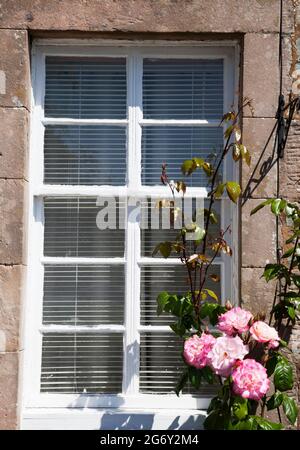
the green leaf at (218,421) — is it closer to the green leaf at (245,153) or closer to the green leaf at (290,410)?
the green leaf at (290,410)

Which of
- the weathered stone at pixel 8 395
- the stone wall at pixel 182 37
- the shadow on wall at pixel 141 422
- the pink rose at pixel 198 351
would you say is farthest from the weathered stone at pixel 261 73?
the weathered stone at pixel 8 395

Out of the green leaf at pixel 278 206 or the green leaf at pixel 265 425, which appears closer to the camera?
the green leaf at pixel 265 425

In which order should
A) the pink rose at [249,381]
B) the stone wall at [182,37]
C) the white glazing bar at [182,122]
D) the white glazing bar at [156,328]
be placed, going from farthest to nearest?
the white glazing bar at [182,122] < the white glazing bar at [156,328] < the stone wall at [182,37] < the pink rose at [249,381]

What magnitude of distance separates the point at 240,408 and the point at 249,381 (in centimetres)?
18

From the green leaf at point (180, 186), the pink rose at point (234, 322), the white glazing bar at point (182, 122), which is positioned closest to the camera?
the pink rose at point (234, 322)

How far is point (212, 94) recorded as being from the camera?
129 inches

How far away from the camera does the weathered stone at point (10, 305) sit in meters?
2.98

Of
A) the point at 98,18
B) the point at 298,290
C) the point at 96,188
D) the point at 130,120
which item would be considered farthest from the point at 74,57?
the point at 298,290

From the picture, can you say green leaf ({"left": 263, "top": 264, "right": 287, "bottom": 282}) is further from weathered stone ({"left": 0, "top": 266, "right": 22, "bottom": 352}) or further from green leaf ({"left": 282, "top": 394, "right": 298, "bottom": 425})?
weathered stone ({"left": 0, "top": 266, "right": 22, "bottom": 352})

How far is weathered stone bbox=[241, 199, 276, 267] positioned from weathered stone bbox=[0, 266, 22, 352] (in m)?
1.17

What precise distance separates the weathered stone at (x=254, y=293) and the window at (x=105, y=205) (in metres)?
0.13

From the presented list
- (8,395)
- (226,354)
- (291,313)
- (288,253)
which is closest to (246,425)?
(226,354)

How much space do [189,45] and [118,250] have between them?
1194 mm

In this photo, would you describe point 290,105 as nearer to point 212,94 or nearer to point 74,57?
point 212,94
